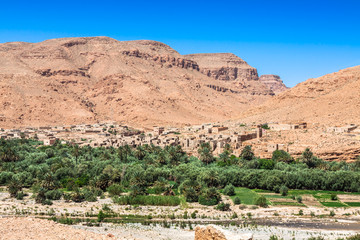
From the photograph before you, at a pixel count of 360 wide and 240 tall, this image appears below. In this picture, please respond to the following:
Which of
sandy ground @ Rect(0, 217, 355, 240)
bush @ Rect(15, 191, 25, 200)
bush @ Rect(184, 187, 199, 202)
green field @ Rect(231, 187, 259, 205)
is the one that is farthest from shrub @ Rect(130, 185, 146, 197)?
bush @ Rect(15, 191, 25, 200)

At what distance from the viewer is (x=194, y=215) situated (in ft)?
96.4

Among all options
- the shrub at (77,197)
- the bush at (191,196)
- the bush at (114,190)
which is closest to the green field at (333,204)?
the bush at (191,196)

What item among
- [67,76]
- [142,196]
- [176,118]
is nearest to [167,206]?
[142,196]

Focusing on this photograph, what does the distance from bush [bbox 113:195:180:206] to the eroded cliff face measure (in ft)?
394

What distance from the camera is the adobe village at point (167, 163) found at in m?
27.8

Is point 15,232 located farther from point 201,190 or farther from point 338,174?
point 338,174

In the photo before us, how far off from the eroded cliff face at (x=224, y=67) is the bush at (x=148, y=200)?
120147mm

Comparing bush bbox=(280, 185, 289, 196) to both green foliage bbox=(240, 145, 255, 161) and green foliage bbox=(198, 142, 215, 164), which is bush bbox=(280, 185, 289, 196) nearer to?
green foliage bbox=(240, 145, 255, 161)

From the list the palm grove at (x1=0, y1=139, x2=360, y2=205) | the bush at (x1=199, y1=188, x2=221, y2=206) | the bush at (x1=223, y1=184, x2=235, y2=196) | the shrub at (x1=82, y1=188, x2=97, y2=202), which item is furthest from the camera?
the bush at (x1=223, y1=184, x2=235, y2=196)

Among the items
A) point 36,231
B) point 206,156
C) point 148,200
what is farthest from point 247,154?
point 36,231

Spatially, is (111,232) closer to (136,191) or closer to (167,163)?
(136,191)

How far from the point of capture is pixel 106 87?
108500mm

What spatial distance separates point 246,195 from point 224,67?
4983 inches

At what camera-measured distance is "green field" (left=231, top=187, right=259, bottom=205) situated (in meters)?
33.8
